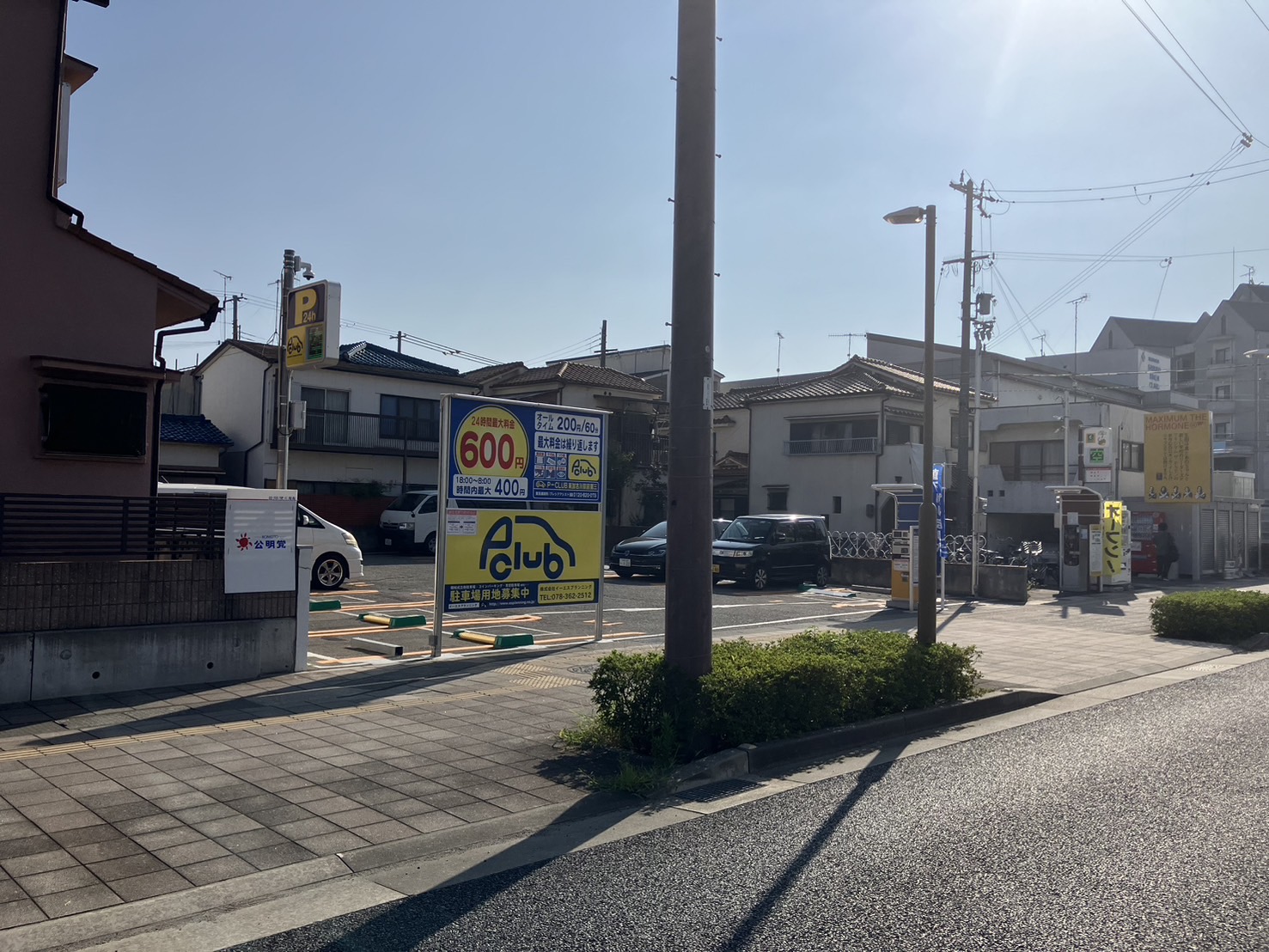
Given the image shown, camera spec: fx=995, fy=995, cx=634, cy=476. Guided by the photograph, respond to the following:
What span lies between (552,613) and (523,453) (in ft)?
15.8

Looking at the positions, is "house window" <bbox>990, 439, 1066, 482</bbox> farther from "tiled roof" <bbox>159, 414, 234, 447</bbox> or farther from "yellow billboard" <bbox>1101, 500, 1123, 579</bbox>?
"tiled roof" <bbox>159, 414, 234, 447</bbox>

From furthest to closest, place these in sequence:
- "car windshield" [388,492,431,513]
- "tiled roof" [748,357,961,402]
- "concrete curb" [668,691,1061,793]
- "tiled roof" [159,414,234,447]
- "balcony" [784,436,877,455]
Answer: "tiled roof" [748,357,961,402], "balcony" [784,436,877,455], "tiled roof" [159,414,234,447], "car windshield" [388,492,431,513], "concrete curb" [668,691,1061,793]

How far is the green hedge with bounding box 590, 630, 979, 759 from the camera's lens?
22.2 feet

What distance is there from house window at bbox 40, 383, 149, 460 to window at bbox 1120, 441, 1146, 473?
1396 inches

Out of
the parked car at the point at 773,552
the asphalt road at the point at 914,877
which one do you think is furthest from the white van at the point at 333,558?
the asphalt road at the point at 914,877

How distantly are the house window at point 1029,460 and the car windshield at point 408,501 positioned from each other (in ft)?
73.6

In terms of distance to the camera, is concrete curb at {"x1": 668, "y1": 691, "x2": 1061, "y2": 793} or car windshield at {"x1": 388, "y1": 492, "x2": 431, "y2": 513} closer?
concrete curb at {"x1": 668, "y1": 691, "x2": 1061, "y2": 793}

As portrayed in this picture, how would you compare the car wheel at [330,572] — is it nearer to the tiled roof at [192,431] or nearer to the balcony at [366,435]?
the balcony at [366,435]

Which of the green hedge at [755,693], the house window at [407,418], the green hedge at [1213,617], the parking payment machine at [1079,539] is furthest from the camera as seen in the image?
the house window at [407,418]

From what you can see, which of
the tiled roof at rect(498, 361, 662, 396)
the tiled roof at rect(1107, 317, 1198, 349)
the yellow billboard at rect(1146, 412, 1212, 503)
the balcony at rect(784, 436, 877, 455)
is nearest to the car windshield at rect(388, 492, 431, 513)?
the tiled roof at rect(498, 361, 662, 396)

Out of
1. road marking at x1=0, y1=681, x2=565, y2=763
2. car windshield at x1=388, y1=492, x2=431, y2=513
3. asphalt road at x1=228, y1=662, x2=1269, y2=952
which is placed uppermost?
car windshield at x1=388, y1=492, x2=431, y2=513

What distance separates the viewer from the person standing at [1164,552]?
29.2 m

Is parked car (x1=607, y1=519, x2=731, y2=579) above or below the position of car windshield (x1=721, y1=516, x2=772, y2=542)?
below

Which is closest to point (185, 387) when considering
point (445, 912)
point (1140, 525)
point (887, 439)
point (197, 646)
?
point (887, 439)
